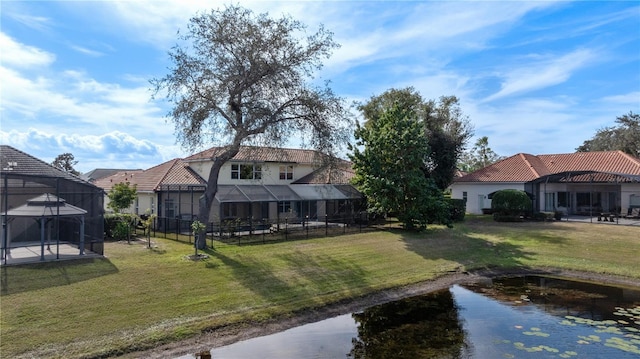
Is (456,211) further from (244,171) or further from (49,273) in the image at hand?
(49,273)

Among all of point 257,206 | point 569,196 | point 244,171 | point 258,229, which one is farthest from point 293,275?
point 569,196

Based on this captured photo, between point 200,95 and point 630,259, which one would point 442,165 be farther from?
point 200,95

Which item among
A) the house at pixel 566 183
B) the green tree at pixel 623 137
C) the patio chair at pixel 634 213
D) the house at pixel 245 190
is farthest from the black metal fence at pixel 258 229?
the green tree at pixel 623 137

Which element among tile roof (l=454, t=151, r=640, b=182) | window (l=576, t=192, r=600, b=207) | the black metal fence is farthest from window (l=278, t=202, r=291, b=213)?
window (l=576, t=192, r=600, b=207)

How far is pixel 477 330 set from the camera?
11.0m

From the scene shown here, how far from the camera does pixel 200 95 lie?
59.3ft

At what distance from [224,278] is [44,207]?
285 inches

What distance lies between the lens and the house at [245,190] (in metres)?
24.7

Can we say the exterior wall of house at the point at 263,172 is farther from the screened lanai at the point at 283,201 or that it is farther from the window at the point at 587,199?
the window at the point at 587,199

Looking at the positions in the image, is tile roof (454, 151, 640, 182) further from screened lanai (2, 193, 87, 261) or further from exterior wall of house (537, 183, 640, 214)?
screened lanai (2, 193, 87, 261)

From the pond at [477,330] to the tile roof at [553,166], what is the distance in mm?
22276

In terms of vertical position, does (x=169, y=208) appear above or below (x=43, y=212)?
below

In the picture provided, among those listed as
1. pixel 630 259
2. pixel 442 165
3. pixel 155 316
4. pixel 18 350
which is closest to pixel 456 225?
pixel 442 165

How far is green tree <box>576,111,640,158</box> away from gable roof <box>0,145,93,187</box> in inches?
2213
